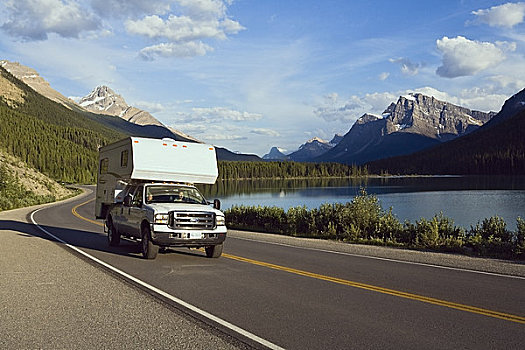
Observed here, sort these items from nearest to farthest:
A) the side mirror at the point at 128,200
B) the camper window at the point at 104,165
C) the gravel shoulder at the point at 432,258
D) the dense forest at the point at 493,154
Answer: the gravel shoulder at the point at 432,258 → the side mirror at the point at 128,200 → the camper window at the point at 104,165 → the dense forest at the point at 493,154

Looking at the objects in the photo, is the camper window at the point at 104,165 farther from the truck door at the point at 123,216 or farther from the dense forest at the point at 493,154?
the dense forest at the point at 493,154

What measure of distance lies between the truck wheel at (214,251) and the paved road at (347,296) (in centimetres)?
22

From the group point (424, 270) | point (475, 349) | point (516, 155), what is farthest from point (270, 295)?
point (516, 155)

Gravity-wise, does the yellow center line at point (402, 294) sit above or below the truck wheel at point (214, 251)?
below

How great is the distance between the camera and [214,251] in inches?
520

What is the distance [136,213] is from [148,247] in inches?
54.7

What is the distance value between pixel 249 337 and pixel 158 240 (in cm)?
654

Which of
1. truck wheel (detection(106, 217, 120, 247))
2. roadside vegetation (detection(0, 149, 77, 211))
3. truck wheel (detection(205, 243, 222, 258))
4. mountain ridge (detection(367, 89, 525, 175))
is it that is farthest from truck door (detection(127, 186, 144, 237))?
mountain ridge (detection(367, 89, 525, 175))

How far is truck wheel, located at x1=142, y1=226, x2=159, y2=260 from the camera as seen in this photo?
12.6 meters

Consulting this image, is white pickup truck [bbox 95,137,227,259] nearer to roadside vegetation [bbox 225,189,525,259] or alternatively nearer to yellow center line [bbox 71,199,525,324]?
yellow center line [bbox 71,199,525,324]

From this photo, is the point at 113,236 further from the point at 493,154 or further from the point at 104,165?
the point at 493,154

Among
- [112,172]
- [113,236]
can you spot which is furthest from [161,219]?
[112,172]

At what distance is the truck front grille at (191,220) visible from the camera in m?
12.3

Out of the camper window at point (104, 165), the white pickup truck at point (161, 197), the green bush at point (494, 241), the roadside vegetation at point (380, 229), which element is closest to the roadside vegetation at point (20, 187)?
the roadside vegetation at point (380, 229)
